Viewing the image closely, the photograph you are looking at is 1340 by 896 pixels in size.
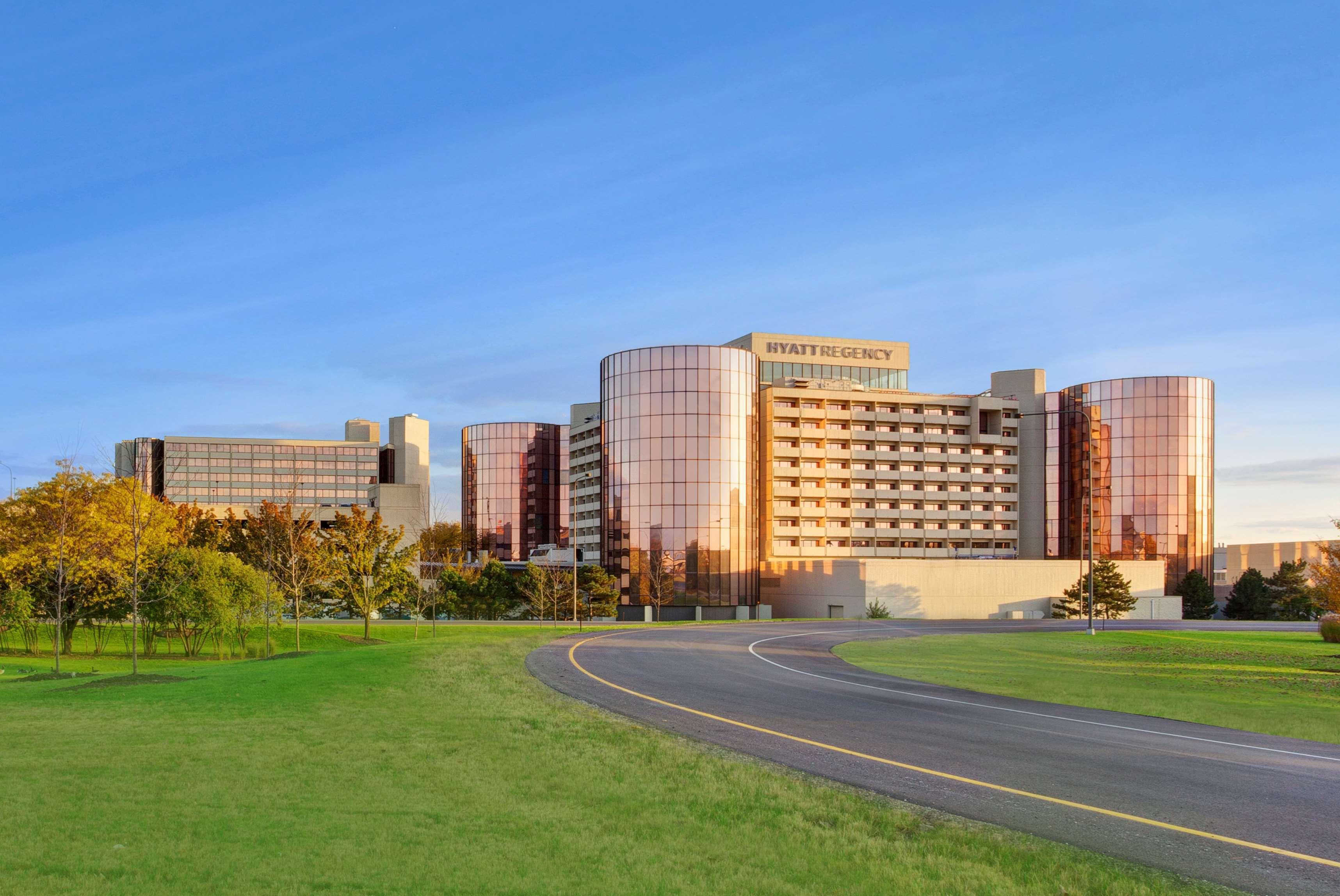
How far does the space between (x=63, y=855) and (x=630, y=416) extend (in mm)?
86042

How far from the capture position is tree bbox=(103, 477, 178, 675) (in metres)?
47.6

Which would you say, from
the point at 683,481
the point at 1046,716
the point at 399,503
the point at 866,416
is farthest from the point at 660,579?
the point at 399,503

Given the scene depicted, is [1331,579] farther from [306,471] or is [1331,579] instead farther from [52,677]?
[306,471]

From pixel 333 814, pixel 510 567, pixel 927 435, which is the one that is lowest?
pixel 510 567

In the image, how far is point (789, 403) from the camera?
381ft

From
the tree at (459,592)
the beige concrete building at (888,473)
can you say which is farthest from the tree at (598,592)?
the beige concrete building at (888,473)

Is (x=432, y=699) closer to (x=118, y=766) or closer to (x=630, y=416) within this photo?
(x=118, y=766)

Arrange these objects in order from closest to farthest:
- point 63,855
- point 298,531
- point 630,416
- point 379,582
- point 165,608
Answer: point 63,855 → point 165,608 → point 379,582 → point 298,531 → point 630,416

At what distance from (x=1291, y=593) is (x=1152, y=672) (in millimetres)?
80828

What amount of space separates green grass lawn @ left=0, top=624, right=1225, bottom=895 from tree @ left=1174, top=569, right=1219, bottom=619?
348 ft

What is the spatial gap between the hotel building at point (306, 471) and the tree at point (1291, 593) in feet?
398

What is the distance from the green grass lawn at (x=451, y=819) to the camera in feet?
28.5

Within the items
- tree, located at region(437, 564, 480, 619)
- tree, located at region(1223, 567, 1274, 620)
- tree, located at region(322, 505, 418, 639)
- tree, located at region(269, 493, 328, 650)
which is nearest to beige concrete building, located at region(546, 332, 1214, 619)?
tree, located at region(1223, 567, 1274, 620)

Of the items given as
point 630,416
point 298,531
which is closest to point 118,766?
point 298,531
